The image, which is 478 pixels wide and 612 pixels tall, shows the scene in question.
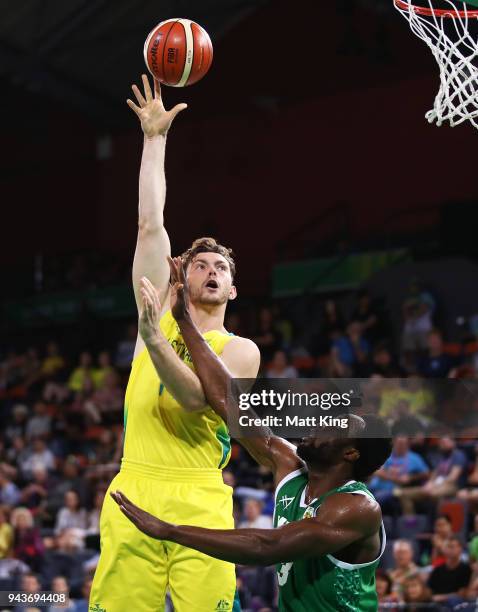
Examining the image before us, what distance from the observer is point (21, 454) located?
44.2 feet

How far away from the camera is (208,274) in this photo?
4.82 m

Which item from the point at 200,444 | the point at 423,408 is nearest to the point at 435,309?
the point at 423,408

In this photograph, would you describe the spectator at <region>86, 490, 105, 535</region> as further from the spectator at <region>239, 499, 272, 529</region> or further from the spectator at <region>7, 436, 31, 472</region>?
the spectator at <region>7, 436, 31, 472</region>

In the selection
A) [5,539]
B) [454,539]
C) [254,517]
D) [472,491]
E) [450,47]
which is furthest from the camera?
[5,539]

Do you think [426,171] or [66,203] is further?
[66,203]

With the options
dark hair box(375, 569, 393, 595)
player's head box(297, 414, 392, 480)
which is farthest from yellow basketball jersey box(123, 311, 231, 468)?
dark hair box(375, 569, 393, 595)

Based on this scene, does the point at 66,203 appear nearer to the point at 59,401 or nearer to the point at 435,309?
the point at 59,401

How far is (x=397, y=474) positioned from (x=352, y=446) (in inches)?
243

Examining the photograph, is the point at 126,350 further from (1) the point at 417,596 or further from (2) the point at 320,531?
(2) the point at 320,531

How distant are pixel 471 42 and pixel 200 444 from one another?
2662 millimetres

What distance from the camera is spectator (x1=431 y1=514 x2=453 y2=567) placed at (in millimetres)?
8617

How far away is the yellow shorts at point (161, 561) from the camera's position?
14.7 ft

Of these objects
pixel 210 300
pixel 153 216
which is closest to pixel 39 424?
pixel 153 216

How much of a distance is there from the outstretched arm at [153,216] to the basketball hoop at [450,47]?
1.41 metres
